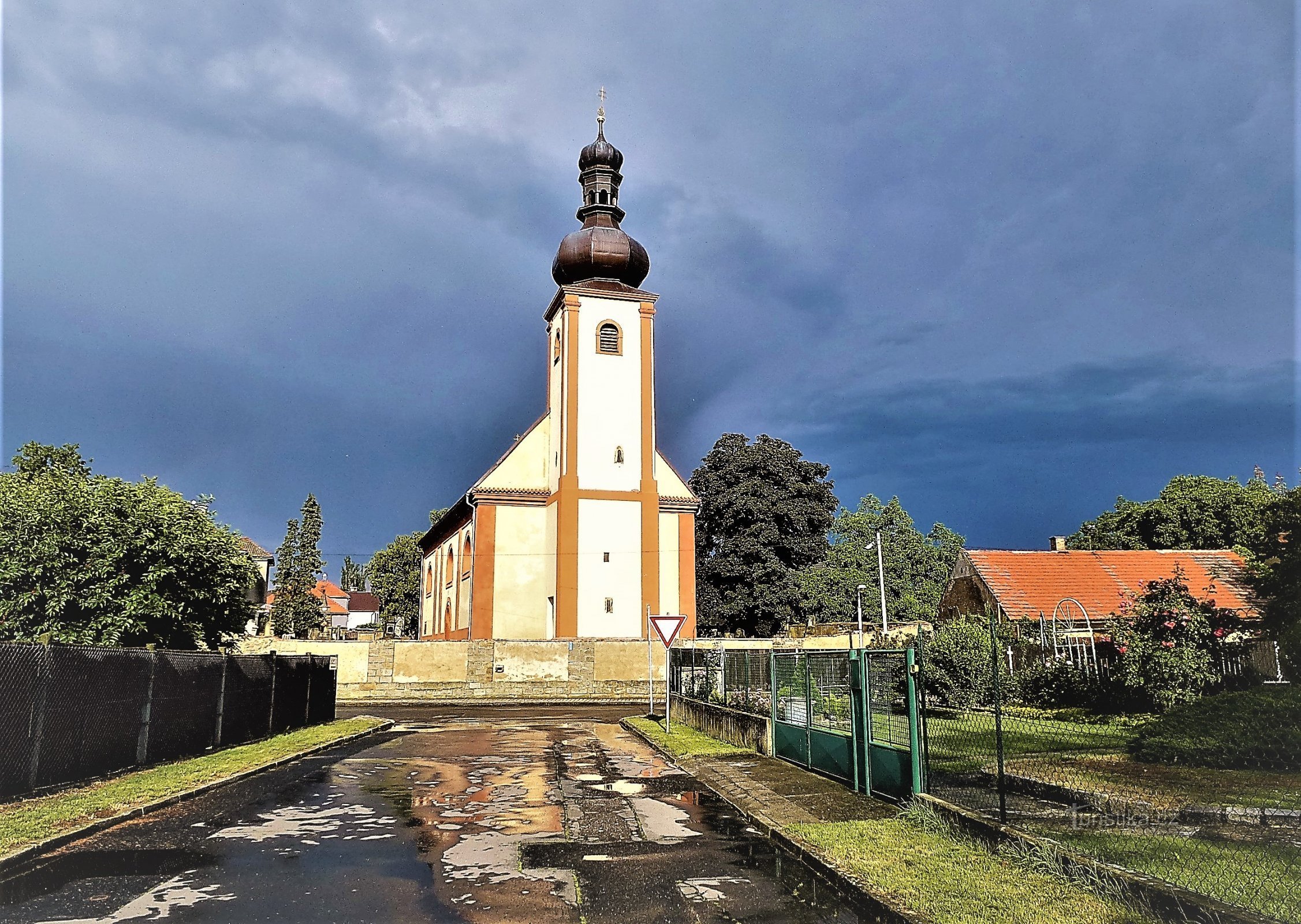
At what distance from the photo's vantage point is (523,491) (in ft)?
130

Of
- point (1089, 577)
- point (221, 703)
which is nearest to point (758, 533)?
point (1089, 577)

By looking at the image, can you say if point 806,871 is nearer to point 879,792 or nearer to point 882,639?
point 879,792

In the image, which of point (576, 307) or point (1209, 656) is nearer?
point (1209, 656)

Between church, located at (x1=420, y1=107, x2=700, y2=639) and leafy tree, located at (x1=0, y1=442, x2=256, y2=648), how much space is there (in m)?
19.6

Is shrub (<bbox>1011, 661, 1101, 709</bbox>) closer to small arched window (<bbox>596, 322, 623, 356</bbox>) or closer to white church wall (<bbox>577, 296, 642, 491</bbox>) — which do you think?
white church wall (<bbox>577, 296, 642, 491</bbox>)

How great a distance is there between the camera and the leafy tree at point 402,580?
78.2 metres

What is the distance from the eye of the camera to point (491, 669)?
33.6 metres

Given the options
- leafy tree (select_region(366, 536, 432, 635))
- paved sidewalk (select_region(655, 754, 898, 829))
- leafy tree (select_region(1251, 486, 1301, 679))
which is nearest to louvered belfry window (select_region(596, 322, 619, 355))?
leafy tree (select_region(1251, 486, 1301, 679))

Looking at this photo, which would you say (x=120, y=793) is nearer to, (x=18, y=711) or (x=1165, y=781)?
(x=18, y=711)

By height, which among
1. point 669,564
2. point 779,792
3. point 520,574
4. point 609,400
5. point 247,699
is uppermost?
point 609,400

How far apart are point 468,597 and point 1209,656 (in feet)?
98.4

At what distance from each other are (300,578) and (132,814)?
78805mm

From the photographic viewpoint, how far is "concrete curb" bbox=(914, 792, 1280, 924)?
5.09 meters

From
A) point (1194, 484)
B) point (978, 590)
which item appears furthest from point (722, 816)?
point (1194, 484)
